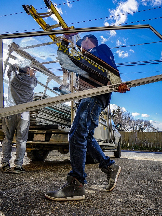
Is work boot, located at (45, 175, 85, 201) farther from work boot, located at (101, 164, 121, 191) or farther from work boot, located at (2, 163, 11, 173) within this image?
work boot, located at (2, 163, 11, 173)

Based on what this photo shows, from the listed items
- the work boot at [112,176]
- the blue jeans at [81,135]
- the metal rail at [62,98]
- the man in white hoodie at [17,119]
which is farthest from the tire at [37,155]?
the metal rail at [62,98]

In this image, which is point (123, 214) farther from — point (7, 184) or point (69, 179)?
point (7, 184)

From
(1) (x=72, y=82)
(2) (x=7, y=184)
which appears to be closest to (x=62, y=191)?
(2) (x=7, y=184)

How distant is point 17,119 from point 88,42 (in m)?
2.05

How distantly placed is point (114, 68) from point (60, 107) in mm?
3050

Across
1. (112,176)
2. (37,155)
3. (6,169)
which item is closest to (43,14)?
(37,155)

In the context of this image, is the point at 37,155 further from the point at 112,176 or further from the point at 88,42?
the point at 88,42

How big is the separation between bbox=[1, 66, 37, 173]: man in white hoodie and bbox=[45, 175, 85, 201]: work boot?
171 centimetres

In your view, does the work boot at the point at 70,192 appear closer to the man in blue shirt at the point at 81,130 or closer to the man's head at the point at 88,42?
the man in blue shirt at the point at 81,130

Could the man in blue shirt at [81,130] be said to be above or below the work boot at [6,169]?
above

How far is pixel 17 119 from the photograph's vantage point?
3.53 metres

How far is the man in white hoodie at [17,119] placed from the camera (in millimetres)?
3496

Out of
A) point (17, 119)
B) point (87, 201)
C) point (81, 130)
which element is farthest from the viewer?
point (17, 119)

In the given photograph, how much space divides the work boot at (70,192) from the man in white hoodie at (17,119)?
1.71 meters
